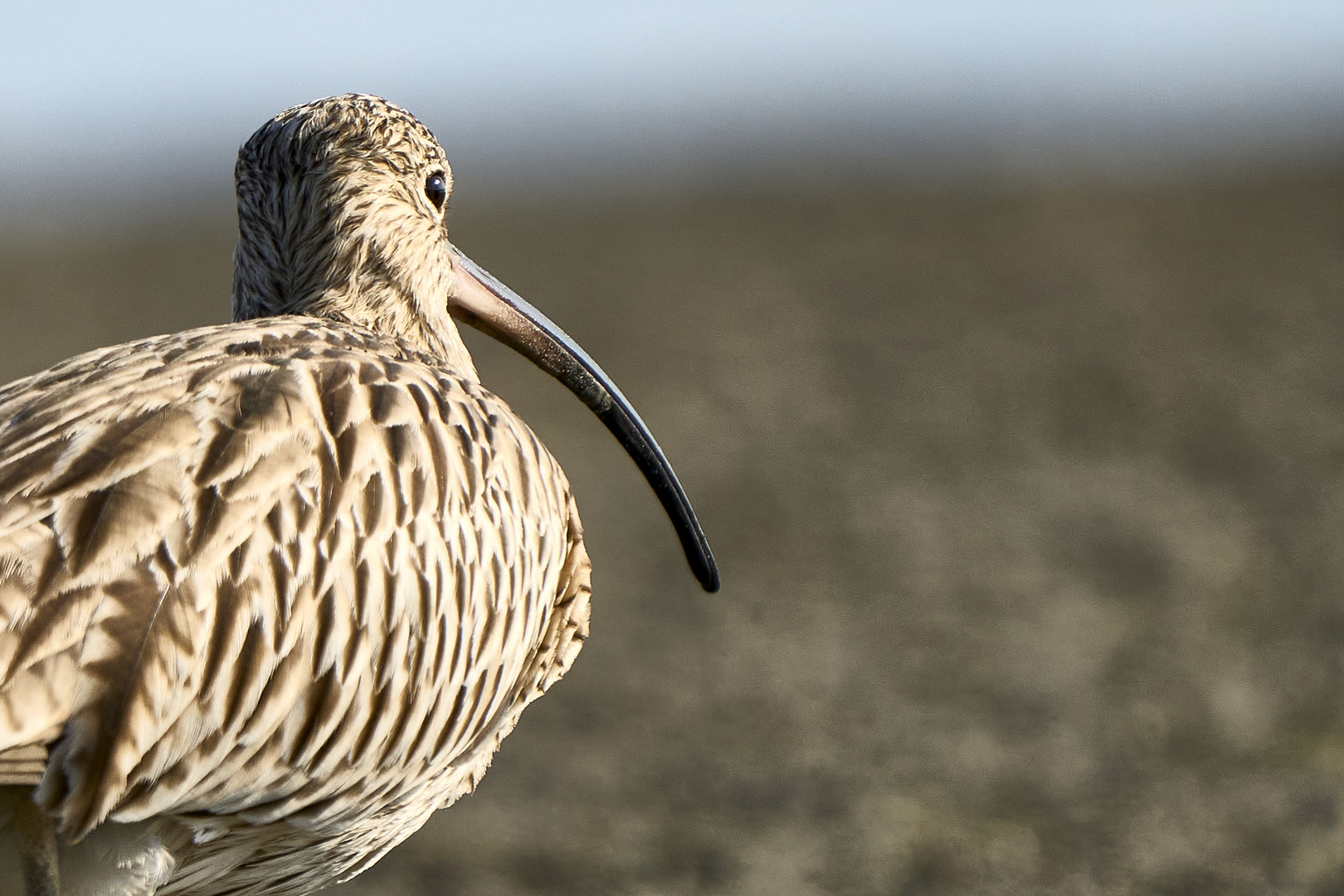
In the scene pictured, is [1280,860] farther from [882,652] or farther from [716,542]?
[716,542]

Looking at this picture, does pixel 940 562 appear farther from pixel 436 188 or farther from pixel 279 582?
pixel 279 582

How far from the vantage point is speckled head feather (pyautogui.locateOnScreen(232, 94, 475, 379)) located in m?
5.46

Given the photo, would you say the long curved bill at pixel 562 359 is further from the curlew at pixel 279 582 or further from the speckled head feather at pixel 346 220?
the curlew at pixel 279 582

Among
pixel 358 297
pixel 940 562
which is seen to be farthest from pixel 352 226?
pixel 940 562

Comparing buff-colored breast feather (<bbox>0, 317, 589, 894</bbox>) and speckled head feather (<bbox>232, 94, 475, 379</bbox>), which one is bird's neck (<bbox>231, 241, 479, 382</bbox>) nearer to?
speckled head feather (<bbox>232, 94, 475, 379</bbox>)

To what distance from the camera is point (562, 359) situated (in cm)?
617

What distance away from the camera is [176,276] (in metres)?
27.7

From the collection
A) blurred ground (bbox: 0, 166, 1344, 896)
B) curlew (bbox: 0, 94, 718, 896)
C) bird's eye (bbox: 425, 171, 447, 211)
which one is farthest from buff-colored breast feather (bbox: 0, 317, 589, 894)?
blurred ground (bbox: 0, 166, 1344, 896)

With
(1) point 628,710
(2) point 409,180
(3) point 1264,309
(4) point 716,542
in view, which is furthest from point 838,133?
(2) point 409,180

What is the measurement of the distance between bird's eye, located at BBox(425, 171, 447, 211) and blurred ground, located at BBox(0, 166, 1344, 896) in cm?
344

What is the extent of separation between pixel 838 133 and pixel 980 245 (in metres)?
23.9

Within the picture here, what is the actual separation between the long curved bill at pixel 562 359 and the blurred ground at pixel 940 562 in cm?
212

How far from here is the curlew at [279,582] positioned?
3.78 m

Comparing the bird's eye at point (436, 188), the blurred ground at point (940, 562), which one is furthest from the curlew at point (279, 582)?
the blurred ground at point (940, 562)
